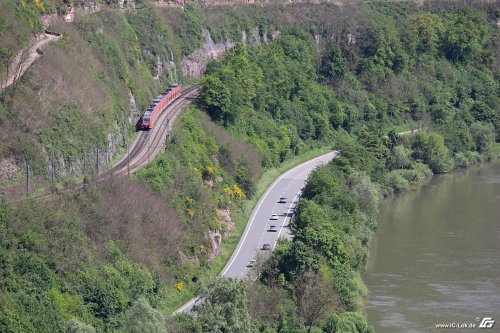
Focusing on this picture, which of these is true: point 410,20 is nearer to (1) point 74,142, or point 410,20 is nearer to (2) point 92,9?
(2) point 92,9

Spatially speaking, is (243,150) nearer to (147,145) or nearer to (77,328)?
(147,145)

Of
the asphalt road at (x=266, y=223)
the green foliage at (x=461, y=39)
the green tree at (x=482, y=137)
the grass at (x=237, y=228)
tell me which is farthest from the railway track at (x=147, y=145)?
the green foliage at (x=461, y=39)

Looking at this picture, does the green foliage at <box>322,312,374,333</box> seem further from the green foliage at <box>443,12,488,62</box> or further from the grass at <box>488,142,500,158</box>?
the green foliage at <box>443,12,488,62</box>

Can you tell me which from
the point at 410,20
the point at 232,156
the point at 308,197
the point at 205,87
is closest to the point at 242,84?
the point at 205,87

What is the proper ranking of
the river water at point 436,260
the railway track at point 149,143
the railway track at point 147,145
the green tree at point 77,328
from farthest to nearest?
the railway track at point 149,143 → the railway track at point 147,145 → the river water at point 436,260 → the green tree at point 77,328

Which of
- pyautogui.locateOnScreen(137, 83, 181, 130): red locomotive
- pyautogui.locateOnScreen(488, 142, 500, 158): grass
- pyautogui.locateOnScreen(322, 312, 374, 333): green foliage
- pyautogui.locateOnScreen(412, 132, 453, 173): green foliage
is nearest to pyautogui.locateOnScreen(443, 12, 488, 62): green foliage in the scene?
pyautogui.locateOnScreen(488, 142, 500, 158): grass

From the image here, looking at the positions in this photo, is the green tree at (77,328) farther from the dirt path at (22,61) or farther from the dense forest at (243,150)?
the dirt path at (22,61)
